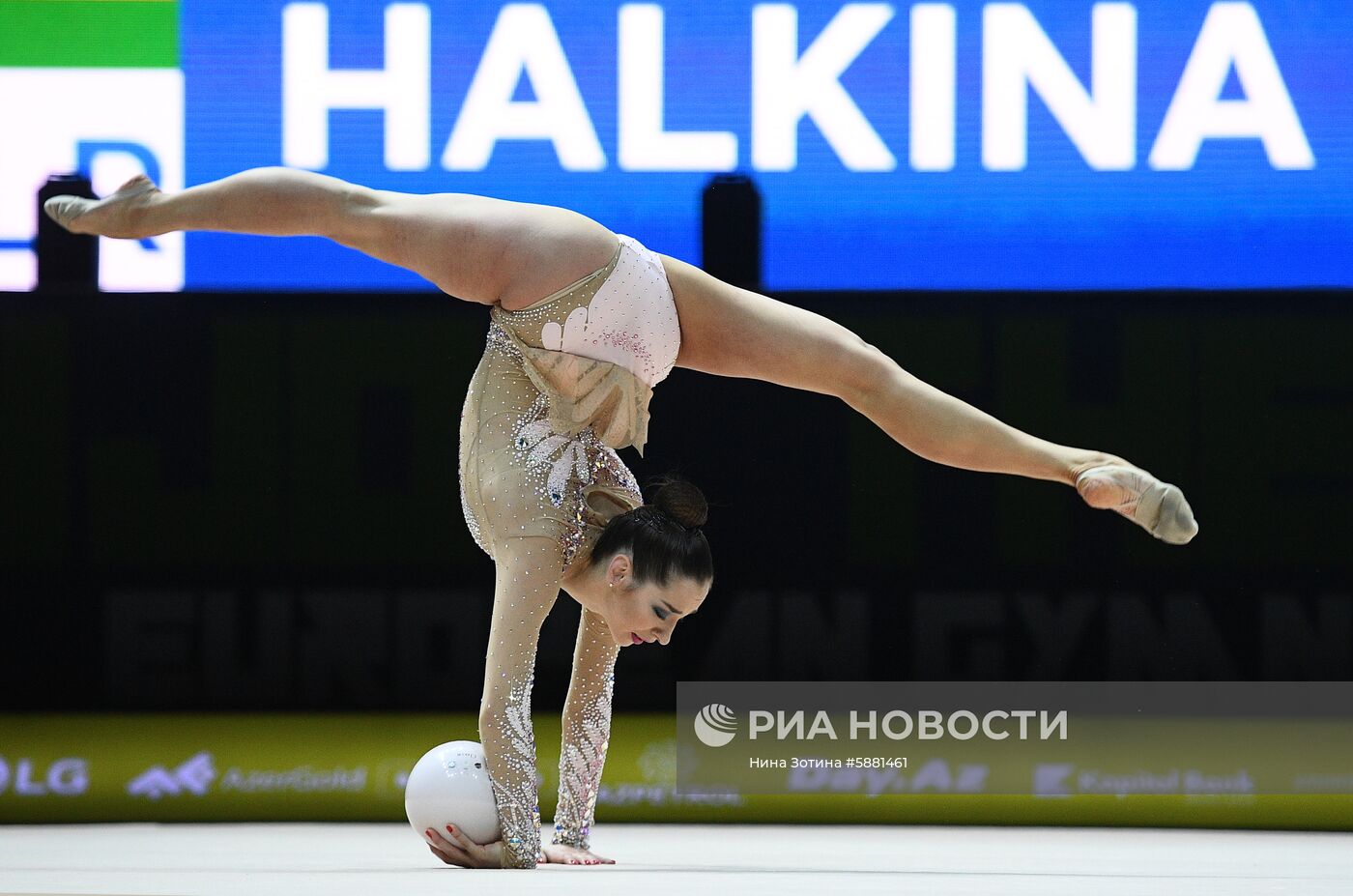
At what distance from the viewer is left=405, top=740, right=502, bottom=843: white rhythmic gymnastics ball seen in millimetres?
2799

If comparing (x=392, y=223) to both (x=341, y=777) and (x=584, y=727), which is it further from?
(x=341, y=777)

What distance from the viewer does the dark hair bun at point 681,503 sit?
289 cm

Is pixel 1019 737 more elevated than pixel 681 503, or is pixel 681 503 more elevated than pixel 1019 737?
pixel 681 503

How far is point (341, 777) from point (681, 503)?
199 cm

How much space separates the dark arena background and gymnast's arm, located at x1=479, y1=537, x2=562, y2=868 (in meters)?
1.46

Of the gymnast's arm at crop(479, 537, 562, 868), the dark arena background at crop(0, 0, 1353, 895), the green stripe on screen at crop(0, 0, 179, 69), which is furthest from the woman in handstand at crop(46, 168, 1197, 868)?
the green stripe on screen at crop(0, 0, 179, 69)

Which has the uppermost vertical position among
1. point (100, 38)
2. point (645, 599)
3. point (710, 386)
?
point (100, 38)

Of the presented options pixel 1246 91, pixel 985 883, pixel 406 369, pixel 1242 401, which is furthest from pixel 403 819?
pixel 1246 91

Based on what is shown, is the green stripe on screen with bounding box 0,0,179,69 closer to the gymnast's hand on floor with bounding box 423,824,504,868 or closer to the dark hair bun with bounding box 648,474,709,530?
the dark hair bun with bounding box 648,474,709,530

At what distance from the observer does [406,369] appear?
4379 millimetres

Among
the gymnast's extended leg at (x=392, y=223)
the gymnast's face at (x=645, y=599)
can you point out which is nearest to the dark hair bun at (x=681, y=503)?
the gymnast's face at (x=645, y=599)

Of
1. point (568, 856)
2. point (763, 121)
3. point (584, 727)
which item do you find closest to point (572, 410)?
point (584, 727)

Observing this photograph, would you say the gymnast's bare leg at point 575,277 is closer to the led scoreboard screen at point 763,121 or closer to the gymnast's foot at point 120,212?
the gymnast's foot at point 120,212

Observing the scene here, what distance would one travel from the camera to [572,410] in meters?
2.94
